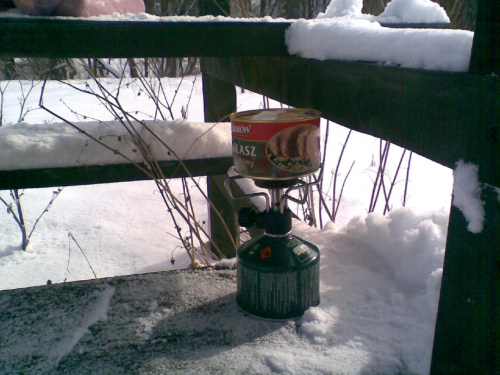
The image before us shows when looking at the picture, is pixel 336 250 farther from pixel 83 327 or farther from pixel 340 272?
pixel 83 327

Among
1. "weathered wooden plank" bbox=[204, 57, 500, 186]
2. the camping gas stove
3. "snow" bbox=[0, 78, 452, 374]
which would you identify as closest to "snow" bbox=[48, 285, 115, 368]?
"snow" bbox=[0, 78, 452, 374]

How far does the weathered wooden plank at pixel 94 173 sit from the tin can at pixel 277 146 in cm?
72

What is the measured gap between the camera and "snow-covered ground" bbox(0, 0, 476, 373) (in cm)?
98

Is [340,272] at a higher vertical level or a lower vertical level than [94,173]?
lower

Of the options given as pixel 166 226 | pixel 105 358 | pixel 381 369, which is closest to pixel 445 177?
pixel 166 226

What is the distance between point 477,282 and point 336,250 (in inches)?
28.9

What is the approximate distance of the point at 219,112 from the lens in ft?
7.38

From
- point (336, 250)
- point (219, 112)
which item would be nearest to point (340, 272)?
point (336, 250)

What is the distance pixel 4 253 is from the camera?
2.85m

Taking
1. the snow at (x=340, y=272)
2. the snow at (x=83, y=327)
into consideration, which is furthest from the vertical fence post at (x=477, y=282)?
the snow at (x=83, y=327)

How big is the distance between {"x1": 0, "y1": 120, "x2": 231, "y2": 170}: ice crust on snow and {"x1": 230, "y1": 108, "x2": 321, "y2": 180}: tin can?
0.72 metres

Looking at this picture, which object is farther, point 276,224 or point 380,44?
point 276,224

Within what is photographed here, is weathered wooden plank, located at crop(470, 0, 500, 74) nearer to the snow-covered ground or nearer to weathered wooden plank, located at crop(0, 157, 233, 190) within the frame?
the snow-covered ground

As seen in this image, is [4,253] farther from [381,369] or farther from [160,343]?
[381,369]
